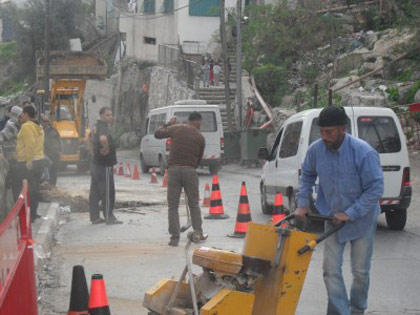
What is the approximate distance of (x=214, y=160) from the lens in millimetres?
26703

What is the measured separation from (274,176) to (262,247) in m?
8.10

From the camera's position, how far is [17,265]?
18.0 feet

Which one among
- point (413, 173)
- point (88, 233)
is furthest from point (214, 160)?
point (88, 233)

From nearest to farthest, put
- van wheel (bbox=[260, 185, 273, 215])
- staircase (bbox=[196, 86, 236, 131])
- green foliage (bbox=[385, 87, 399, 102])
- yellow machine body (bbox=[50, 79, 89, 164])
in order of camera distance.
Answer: van wheel (bbox=[260, 185, 273, 215]) → green foliage (bbox=[385, 87, 399, 102]) → yellow machine body (bbox=[50, 79, 89, 164]) → staircase (bbox=[196, 86, 236, 131])

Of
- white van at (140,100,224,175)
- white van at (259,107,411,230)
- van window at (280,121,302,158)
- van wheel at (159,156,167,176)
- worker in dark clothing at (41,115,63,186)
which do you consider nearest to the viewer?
white van at (259,107,411,230)

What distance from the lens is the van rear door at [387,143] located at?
40.9 ft

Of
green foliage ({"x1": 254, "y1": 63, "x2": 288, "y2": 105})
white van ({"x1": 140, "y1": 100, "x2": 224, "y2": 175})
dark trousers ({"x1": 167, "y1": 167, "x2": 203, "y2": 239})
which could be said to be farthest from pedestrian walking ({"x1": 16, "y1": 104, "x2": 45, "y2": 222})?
green foliage ({"x1": 254, "y1": 63, "x2": 288, "y2": 105})

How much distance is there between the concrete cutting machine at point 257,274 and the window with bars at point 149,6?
46.3 metres

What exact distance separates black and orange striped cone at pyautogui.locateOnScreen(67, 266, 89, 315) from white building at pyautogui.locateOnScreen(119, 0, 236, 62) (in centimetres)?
3878

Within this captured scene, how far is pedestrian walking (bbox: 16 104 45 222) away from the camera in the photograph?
12.2 metres

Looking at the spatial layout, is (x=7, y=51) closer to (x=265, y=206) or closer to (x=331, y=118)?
(x=265, y=206)

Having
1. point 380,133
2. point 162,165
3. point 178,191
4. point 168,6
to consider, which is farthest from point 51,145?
point 168,6

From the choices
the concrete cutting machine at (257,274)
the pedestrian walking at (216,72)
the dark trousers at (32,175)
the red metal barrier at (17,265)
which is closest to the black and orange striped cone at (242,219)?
the dark trousers at (32,175)

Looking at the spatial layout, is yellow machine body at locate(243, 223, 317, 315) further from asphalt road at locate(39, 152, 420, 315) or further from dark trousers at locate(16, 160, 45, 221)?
dark trousers at locate(16, 160, 45, 221)
